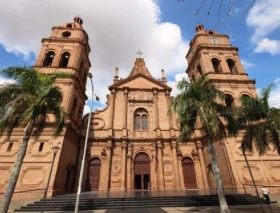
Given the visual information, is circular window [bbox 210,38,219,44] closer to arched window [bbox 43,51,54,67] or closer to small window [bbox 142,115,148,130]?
small window [bbox 142,115,148,130]

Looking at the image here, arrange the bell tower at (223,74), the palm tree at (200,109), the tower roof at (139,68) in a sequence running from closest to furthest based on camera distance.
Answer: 1. the palm tree at (200,109)
2. the bell tower at (223,74)
3. the tower roof at (139,68)

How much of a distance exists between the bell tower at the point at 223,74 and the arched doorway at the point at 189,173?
1835mm

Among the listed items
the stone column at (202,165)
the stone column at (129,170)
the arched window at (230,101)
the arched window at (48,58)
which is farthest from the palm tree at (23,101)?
the arched window at (230,101)

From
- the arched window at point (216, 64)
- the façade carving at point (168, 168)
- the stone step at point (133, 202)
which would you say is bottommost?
the stone step at point (133, 202)

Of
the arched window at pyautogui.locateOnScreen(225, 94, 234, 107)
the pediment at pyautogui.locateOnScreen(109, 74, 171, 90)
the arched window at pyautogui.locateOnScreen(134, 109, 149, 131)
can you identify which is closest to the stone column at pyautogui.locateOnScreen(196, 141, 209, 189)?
the arched window at pyautogui.locateOnScreen(225, 94, 234, 107)

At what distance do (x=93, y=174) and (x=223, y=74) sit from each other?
21178mm

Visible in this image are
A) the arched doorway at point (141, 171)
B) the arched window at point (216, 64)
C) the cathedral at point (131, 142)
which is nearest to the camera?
the cathedral at point (131, 142)

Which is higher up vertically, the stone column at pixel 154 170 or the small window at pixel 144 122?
the small window at pixel 144 122

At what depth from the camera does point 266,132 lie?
458 inches

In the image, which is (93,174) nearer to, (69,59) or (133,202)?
(133,202)

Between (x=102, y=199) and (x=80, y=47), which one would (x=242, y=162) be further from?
(x=80, y=47)

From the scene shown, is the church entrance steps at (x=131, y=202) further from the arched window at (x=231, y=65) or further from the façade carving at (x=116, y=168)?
the arched window at (x=231, y=65)

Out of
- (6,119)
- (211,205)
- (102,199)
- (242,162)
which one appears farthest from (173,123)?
(6,119)

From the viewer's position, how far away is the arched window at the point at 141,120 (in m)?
24.1
